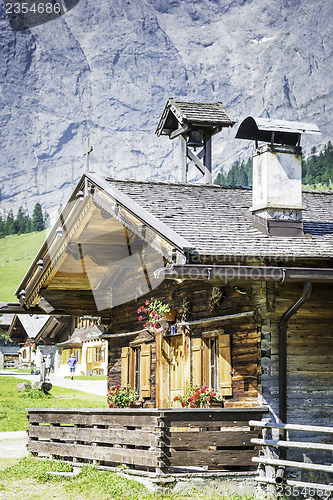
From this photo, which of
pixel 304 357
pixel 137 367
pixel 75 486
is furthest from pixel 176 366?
pixel 75 486

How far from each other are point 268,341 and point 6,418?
12334 mm

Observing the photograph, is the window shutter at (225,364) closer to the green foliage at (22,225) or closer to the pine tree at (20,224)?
the green foliage at (22,225)

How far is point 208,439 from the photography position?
31.6 ft

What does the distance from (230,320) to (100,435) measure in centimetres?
282

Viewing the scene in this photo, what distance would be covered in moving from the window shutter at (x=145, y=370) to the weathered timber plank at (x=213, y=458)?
4.48 meters

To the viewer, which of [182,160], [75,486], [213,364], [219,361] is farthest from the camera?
[182,160]

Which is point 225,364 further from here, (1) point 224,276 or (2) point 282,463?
(1) point 224,276

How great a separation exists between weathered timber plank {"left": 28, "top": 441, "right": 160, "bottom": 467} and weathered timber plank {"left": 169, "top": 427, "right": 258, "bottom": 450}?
1.15 ft

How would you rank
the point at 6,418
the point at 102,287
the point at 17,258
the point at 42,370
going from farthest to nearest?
the point at 17,258 < the point at 42,370 < the point at 6,418 < the point at 102,287

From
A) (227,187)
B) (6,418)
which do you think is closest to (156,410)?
(227,187)

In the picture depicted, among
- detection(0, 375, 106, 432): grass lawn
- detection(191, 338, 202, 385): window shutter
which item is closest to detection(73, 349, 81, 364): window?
detection(0, 375, 106, 432): grass lawn

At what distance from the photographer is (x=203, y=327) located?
1215cm

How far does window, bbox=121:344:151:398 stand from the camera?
1409cm

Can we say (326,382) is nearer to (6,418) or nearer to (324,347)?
(324,347)
